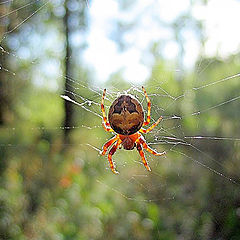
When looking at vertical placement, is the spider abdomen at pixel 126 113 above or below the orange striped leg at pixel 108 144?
above

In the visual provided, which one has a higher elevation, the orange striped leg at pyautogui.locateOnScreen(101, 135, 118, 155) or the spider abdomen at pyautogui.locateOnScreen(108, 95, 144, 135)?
the spider abdomen at pyautogui.locateOnScreen(108, 95, 144, 135)

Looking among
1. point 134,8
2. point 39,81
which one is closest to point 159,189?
point 134,8

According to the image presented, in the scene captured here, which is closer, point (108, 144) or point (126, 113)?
point (126, 113)

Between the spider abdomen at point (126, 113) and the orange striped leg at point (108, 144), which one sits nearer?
the spider abdomen at point (126, 113)

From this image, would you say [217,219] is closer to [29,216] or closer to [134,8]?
[29,216]

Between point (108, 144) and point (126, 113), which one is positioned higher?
point (126, 113)

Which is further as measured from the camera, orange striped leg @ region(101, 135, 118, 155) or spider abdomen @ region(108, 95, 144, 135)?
orange striped leg @ region(101, 135, 118, 155)

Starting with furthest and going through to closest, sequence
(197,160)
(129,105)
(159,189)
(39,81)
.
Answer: (39,81) < (197,160) < (159,189) < (129,105)

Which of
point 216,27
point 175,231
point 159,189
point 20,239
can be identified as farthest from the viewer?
point 216,27
